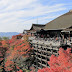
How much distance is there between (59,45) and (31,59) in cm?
852

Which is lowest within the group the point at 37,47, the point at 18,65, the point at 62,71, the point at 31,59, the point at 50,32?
the point at 18,65

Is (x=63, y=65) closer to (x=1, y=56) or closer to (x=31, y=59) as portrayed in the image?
(x=31, y=59)

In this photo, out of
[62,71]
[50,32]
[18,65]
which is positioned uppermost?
[50,32]

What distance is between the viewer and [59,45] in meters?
14.6

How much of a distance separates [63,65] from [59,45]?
3.98m

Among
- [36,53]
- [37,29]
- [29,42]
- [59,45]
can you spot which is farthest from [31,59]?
[59,45]

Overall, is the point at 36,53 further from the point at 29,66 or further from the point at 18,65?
the point at 18,65

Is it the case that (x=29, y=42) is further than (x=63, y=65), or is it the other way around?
(x=29, y=42)

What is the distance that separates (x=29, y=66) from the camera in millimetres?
21453

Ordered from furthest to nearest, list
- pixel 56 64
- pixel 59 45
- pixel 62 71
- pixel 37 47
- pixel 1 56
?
1. pixel 1 56
2. pixel 37 47
3. pixel 59 45
4. pixel 56 64
5. pixel 62 71

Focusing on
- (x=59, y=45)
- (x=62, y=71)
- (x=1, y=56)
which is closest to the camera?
(x=62, y=71)

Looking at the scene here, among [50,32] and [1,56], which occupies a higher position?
[50,32]

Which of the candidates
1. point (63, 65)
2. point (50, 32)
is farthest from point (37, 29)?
point (63, 65)

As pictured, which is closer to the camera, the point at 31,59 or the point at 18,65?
the point at 31,59
